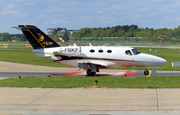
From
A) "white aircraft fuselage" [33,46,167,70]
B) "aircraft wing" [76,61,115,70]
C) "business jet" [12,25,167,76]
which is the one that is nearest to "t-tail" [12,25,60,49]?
"business jet" [12,25,167,76]

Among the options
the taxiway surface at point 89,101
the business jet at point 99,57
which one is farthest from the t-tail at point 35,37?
the taxiway surface at point 89,101

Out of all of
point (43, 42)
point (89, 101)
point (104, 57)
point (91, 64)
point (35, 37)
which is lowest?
point (89, 101)

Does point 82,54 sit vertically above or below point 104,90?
above

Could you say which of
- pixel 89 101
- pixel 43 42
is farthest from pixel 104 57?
pixel 89 101

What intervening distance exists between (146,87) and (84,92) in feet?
13.1

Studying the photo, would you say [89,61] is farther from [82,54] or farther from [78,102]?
[78,102]

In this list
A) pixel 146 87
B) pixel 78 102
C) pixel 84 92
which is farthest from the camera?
pixel 146 87

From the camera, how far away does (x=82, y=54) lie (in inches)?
1033

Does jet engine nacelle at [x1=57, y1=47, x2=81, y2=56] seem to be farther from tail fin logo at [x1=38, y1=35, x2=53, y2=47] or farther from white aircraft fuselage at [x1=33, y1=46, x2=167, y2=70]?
tail fin logo at [x1=38, y1=35, x2=53, y2=47]

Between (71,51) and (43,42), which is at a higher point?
(43,42)

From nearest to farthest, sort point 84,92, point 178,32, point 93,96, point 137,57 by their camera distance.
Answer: point 93,96 < point 84,92 < point 137,57 < point 178,32

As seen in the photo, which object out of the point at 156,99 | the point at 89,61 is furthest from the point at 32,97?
the point at 89,61

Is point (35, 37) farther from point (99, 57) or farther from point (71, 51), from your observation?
point (99, 57)

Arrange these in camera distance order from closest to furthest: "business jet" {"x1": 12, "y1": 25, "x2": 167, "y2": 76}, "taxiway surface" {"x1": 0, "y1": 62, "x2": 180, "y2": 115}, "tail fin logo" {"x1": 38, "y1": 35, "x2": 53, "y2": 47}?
1. "taxiway surface" {"x1": 0, "y1": 62, "x2": 180, "y2": 115}
2. "business jet" {"x1": 12, "y1": 25, "x2": 167, "y2": 76}
3. "tail fin logo" {"x1": 38, "y1": 35, "x2": 53, "y2": 47}
